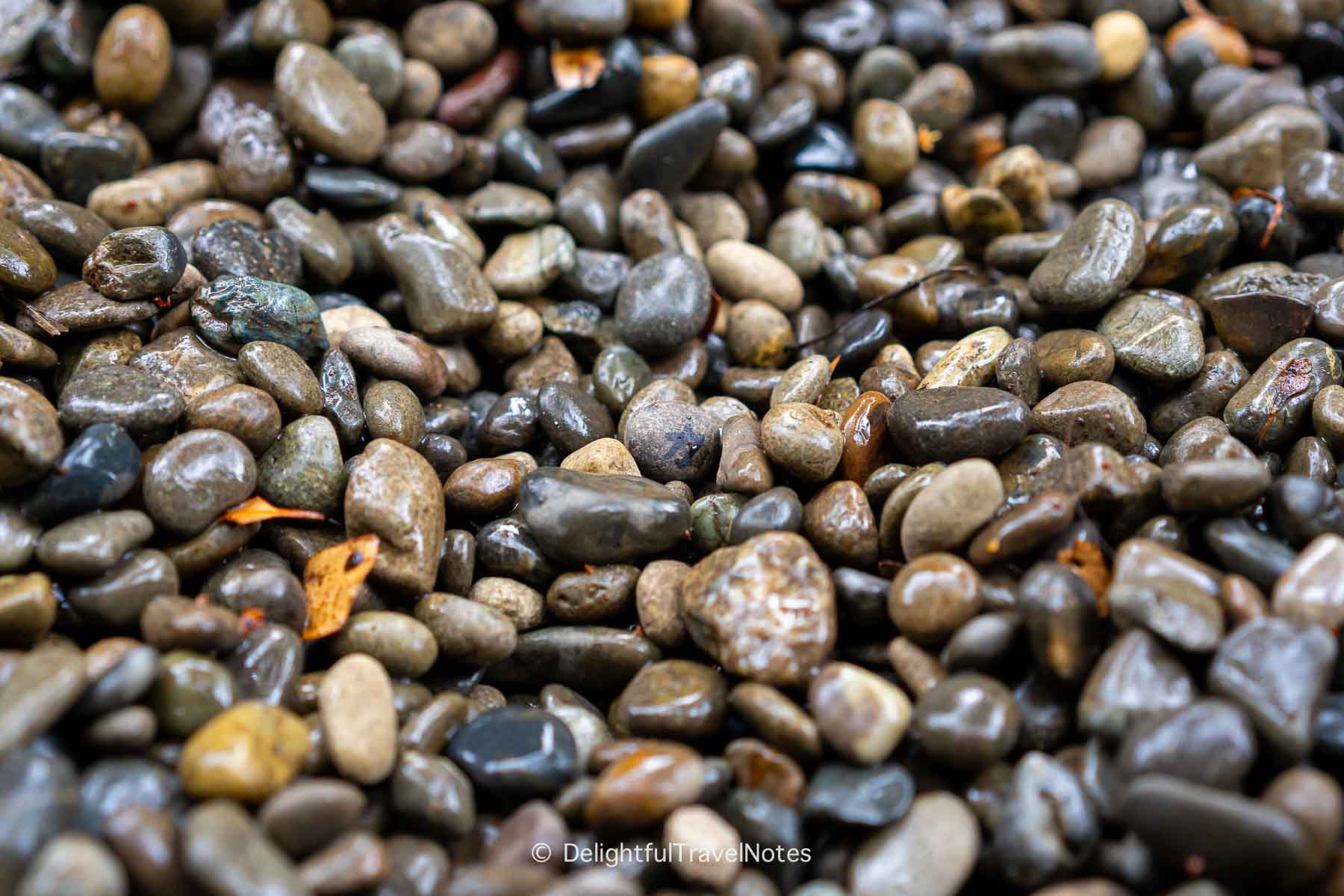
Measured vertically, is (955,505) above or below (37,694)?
below

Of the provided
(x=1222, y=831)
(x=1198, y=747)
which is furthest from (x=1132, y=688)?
(x=1222, y=831)

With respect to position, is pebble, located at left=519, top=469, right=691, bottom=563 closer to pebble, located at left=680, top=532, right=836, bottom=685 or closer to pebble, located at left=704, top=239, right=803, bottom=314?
pebble, located at left=680, top=532, right=836, bottom=685

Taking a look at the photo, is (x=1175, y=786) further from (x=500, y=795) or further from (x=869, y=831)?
(x=500, y=795)

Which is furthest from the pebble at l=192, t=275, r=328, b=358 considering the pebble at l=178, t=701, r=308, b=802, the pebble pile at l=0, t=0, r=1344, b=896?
the pebble at l=178, t=701, r=308, b=802

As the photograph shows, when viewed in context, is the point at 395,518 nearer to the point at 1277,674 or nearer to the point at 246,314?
the point at 246,314

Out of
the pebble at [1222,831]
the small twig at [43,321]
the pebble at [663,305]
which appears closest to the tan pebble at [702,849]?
the pebble at [1222,831]

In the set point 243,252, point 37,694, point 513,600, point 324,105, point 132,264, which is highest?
point 324,105
